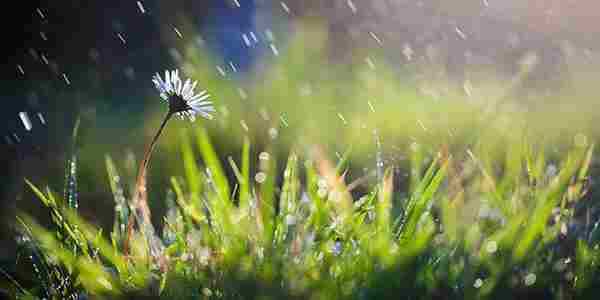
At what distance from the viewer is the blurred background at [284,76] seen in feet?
5.67

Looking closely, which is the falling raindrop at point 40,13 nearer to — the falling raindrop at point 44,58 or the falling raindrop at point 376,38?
the falling raindrop at point 44,58

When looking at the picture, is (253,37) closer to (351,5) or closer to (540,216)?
(351,5)

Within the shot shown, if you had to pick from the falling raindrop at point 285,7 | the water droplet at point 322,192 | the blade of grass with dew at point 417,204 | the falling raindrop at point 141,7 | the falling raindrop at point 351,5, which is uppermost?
the falling raindrop at point 141,7

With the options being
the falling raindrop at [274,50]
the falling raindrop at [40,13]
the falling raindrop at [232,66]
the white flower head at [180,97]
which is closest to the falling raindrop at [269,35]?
the falling raindrop at [274,50]

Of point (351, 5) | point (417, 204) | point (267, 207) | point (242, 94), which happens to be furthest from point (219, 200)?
point (351, 5)

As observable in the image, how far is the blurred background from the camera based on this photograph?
5.67 ft

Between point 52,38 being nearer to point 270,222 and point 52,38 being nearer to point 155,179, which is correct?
point 155,179

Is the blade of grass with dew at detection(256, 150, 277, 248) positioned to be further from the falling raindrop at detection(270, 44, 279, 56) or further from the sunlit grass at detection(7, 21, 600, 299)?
the falling raindrop at detection(270, 44, 279, 56)

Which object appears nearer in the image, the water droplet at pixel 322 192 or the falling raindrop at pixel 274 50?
the water droplet at pixel 322 192

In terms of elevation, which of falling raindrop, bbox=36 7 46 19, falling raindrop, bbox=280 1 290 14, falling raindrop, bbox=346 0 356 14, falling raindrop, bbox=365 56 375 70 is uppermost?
falling raindrop, bbox=36 7 46 19

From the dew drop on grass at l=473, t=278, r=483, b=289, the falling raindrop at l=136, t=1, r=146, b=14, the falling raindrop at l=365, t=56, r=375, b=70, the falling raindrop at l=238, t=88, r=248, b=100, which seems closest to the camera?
the dew drop on grass at l=473, t=278, r=483, b=289

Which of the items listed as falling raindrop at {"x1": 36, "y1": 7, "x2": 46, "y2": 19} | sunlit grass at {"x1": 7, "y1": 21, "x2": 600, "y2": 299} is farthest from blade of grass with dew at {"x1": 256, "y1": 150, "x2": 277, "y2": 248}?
falling raindrop at {"x1": 36, "y1": 7, "x2": 46, "y2": 19}

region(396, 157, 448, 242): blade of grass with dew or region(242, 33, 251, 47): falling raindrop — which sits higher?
region(242, 33, 251, 47): falling raindrop

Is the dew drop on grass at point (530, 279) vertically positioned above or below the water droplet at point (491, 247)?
below
